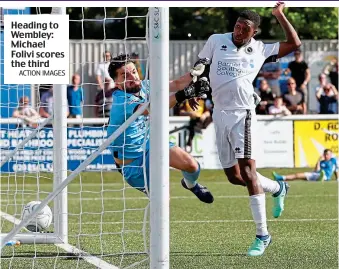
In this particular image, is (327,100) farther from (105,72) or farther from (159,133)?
(159,133)

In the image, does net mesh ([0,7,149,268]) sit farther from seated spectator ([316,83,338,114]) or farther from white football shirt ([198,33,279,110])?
seated spectator ([316,83,338,114])

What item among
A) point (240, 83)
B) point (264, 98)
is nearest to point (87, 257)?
point (240, 83)

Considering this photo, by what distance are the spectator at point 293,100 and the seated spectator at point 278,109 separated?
54cm

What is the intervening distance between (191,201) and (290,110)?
728 centimetres

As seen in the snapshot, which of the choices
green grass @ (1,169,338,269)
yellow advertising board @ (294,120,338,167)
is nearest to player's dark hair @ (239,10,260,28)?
green grass @ (1,169,338,269)

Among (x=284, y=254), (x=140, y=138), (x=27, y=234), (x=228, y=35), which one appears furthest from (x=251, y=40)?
(x=27, y=234)

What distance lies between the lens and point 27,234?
414 inches

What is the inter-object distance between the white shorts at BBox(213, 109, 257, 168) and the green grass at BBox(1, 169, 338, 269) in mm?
927

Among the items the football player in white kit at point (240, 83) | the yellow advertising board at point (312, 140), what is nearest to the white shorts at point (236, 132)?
the football player in white kit at point (240, 83)

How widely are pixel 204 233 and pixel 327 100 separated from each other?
503 inches

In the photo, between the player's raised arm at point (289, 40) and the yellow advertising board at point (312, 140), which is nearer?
the player's raised arm at point (289, 40)

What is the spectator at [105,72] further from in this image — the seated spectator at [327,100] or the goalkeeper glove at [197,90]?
the seated spectator at [327,100]

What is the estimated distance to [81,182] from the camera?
16203 mm
